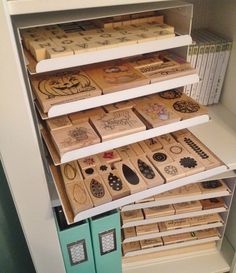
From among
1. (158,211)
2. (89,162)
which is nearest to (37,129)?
(89,162)

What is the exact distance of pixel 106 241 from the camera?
2.84 ft

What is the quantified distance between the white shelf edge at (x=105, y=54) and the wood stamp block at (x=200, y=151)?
0.94 ft

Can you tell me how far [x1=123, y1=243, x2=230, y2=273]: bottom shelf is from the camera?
1.06 meters

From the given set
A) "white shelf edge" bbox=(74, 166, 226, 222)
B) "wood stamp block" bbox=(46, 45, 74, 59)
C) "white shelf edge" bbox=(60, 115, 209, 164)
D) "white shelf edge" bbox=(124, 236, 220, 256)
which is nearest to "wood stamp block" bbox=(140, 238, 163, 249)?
"white shelf edge" bbox=(124, 236, 220, 256)

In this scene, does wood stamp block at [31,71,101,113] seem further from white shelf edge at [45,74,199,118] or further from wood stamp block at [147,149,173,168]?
wood stamp block at [147,149,173,168]

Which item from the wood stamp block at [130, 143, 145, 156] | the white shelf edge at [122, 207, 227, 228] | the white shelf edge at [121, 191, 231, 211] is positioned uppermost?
the wood stamp block at [130, 143, 145, 156]

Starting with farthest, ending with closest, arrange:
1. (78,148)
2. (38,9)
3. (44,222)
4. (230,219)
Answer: (230,219) < (44,222) < (78,148) < (38,9)

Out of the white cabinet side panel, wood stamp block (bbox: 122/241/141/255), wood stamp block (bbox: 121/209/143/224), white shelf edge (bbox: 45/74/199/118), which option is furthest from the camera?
wood stamp block (bbox: 122/241/141/255)

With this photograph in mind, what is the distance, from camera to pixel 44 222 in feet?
2.46

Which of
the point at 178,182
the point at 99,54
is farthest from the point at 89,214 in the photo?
the point at 99,54

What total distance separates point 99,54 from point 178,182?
0.37 metres

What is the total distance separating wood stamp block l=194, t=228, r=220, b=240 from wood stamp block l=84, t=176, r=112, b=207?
55 centimetres

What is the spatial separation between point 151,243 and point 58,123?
60 cm

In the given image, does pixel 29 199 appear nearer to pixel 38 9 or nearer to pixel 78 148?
pixel 78 148
